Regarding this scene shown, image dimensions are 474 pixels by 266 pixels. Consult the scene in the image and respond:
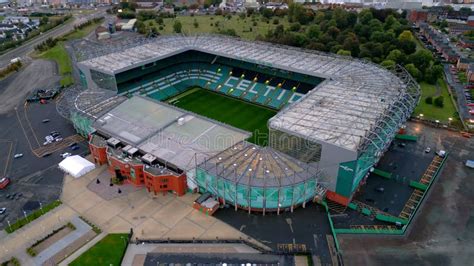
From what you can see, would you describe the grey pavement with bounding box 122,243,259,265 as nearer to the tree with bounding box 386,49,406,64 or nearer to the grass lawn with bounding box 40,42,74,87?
the grass lawn with bounding box 40,42,74,87

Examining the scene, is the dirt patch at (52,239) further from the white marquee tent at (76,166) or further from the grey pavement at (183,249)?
the white marquee tent at (76,166)

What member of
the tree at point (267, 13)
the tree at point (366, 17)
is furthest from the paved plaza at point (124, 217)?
the tree at point (267, 13)

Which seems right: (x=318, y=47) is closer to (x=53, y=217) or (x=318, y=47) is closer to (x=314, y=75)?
(x=314, y=75)

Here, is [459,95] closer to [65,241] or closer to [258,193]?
[258,193]

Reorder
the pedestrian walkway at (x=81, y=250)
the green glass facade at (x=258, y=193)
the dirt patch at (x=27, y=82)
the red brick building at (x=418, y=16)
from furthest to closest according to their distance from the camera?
1. the red brick building at (x=418, y=16)
2. the dirt patch at (x=27, y=82)
3. the green glass facade at (x=258, y=193)
4. the pedestrian walkway at (x=81, y=250)

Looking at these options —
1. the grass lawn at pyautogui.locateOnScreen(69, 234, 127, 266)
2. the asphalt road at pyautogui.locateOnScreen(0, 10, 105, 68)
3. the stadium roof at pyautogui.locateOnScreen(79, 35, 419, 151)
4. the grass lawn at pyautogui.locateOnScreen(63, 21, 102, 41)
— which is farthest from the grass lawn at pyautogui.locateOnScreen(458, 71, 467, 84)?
the asphalt road at pyautogui.locateOnScreen(0, 10, 105, 68)
